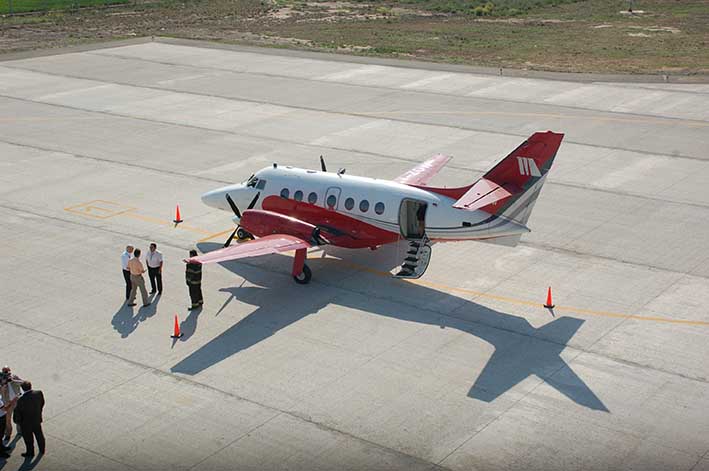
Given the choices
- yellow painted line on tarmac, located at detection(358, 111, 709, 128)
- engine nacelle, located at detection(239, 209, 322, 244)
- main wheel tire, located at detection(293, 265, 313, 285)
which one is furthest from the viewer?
yellow painted line on tarmac, located at detection(358, 111, 709, 128)

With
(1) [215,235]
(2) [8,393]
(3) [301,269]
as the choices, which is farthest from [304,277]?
(2) [8,393]

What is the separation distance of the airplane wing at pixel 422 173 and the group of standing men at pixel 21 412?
683 inches

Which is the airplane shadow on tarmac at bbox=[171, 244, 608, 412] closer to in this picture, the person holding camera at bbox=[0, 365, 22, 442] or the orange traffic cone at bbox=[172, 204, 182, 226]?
the person holding camera at bbox=[0, 365, 22, 442]

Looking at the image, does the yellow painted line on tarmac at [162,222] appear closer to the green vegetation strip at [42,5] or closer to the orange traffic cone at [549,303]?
the orange traffic cone at [549,303]

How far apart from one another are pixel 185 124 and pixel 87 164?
325 inches

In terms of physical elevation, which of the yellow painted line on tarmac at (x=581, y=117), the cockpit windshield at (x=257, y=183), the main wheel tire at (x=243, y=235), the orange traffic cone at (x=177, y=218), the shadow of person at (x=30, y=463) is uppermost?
the cockpit windshield at (x=257, y=183)

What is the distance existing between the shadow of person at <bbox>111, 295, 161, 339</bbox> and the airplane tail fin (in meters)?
9.67

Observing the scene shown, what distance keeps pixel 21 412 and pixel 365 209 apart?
550 inches

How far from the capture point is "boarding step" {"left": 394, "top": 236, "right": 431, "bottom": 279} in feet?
98.0

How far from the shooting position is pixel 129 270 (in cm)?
2867

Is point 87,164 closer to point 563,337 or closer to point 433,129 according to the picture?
point 433,129

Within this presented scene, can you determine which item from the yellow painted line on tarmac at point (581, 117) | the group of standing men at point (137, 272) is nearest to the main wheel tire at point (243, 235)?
the group of standing men at point (137, 272)

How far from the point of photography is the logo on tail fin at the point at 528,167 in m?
29.5

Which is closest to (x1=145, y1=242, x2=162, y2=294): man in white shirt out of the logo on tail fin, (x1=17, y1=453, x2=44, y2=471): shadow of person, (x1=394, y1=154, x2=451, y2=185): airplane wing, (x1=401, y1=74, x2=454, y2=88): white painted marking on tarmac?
(x1=17, y1=453, x2=44, y2=471): shadow of person
